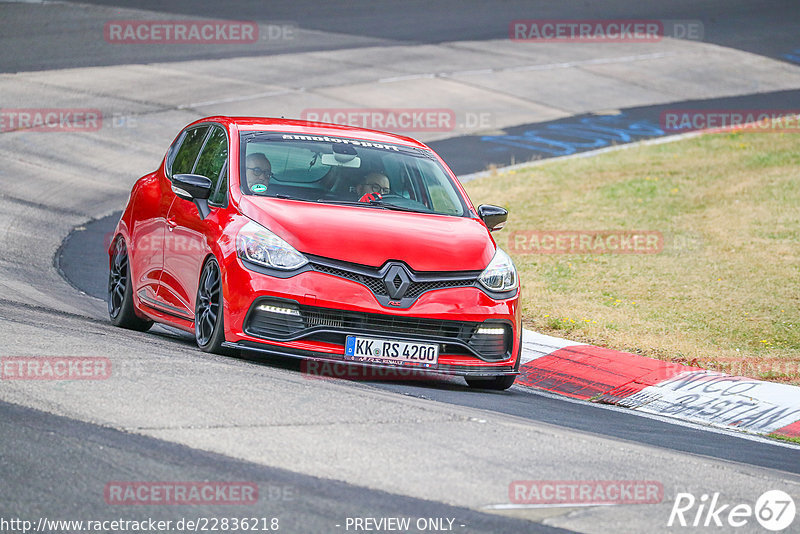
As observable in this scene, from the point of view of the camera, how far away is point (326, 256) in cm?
786

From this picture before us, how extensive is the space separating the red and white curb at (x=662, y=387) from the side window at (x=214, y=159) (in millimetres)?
2866

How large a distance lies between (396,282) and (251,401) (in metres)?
1.67

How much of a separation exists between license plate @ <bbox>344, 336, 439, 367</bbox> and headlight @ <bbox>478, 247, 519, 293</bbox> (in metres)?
0.68

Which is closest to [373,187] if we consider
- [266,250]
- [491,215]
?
[491,215]

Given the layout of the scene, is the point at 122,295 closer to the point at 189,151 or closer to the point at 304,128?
Answer: the point at 189,151

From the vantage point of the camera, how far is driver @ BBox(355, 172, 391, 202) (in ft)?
29.2

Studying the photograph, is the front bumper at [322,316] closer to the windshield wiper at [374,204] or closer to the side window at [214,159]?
the windshield wiper at [374,204]
